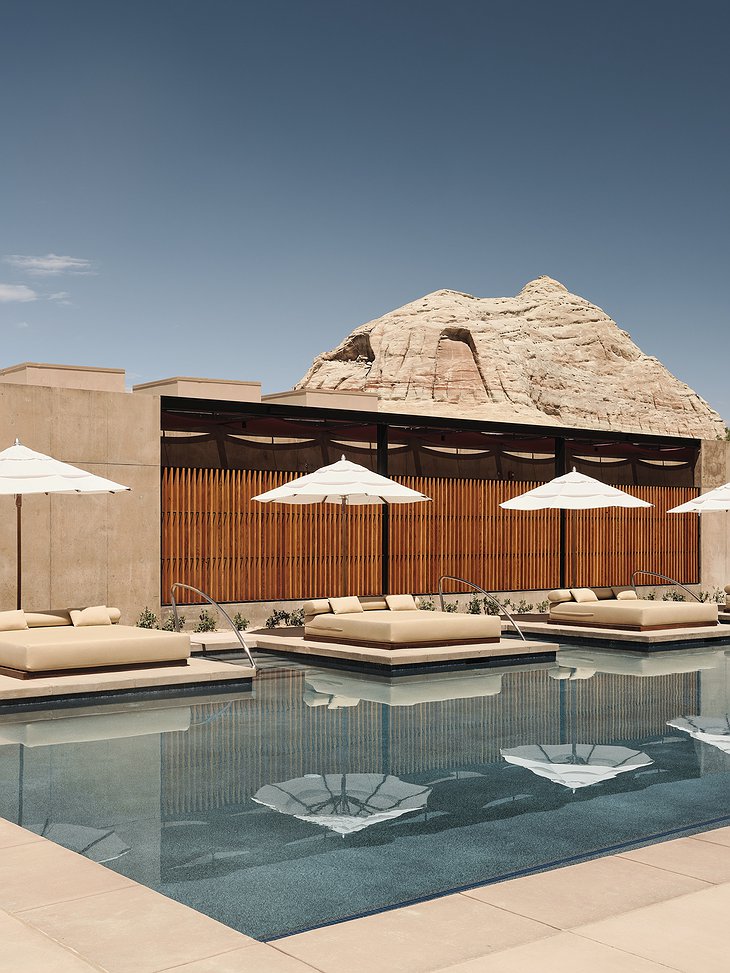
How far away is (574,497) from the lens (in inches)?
656

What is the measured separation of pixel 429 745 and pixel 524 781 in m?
1.28

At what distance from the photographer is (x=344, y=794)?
6.40 m

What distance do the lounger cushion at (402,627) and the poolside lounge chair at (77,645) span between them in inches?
99.3

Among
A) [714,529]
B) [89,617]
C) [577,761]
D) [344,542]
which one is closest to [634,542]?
[714,529]

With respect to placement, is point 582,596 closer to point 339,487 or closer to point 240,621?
point 339,487

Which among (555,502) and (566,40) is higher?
(566,40)

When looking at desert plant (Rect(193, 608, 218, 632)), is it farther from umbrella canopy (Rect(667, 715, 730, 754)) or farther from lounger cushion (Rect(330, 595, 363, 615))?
umbrella canopy (Rect(667, 715, 730, 754))

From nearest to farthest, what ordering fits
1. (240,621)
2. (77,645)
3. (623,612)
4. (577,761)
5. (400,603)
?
(577,761), (77,645), (400,603), (623,612), (240,621)

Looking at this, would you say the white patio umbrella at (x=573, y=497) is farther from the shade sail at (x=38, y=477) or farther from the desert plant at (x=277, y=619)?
the shade sail at (x=38, y=477)

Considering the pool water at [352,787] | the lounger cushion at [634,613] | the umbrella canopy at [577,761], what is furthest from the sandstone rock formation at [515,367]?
the umbrella canopy at [577,761]

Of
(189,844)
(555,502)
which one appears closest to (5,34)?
(555,502)

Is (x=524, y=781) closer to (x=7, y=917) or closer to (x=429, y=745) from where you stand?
(x=429, y=745)

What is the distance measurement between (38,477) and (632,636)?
322 inches

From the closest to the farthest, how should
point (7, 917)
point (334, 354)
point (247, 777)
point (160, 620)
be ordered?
point (7, 917) < point (247, 777) < point (160, 620) < point (334, 354)
